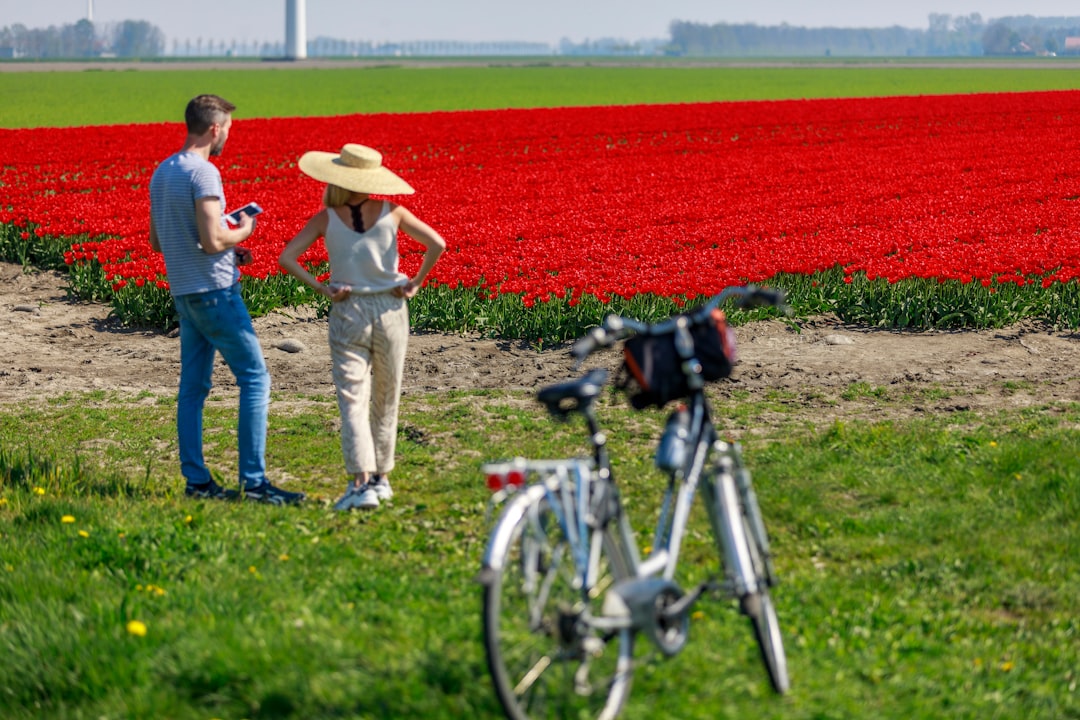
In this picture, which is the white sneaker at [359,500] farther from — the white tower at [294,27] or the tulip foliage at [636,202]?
the white tower at [294,27]

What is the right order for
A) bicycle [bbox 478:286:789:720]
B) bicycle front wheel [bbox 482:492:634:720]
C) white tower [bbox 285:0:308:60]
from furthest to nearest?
white tower [bbox 285:0:308:60] < bicycle [bbox 478:286:789:720] < bicycle front wheel [bbox 482:492:634:720]

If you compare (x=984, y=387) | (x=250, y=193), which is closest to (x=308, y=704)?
(x=984, y=387)

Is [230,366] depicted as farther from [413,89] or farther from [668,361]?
[413,89]

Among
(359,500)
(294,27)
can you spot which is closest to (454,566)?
(359,500)

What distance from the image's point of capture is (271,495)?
6848 mm

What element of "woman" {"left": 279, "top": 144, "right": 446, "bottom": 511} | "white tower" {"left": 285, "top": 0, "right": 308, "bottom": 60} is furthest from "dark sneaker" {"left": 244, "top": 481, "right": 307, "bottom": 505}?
"white tower" {"left": 285, "top": 0, "right": 308, "bottom": 60}

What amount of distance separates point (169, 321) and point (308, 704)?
867 cm

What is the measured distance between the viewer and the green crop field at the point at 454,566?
166 inches

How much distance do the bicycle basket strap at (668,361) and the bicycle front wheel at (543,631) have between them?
0.55m

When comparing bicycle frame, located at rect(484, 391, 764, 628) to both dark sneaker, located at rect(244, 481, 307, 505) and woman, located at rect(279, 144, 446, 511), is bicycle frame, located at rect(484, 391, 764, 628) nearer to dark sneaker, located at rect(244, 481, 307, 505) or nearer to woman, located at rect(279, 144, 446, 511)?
woman, located at rect(279, 144, 446, 511)

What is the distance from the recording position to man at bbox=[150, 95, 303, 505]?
648 cm

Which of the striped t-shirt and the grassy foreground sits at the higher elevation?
the striped t-shirt

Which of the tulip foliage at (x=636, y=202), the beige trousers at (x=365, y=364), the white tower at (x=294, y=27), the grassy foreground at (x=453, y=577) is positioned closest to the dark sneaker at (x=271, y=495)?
the grassy foreground at (x=453, y=577)

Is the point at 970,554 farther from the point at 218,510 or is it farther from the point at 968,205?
the point at 968,205
